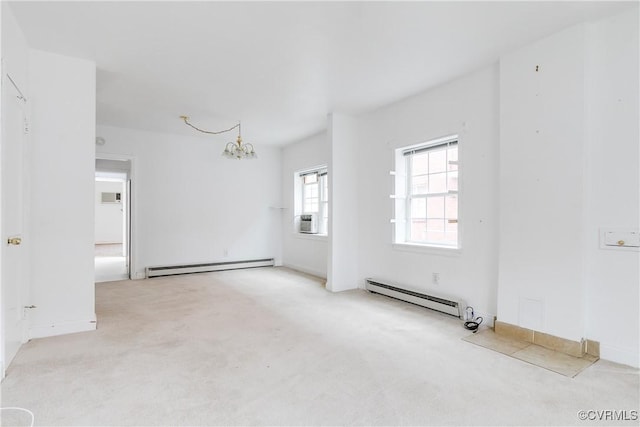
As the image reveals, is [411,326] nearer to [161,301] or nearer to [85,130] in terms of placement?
[161,301]

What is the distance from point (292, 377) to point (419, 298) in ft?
6.71

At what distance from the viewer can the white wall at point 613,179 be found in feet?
7.61

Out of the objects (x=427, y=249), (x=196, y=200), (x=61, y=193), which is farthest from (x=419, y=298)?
(x=196, y=200)

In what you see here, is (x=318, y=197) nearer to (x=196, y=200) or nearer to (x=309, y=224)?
(x=309, y=224)

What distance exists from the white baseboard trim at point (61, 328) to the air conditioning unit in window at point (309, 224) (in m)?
3.66

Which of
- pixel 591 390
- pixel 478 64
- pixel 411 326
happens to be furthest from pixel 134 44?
pixel 591 390

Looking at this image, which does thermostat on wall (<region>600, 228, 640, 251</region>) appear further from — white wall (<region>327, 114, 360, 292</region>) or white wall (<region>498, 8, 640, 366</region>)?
white wall (<region>327, 114, 360, 292</region>)

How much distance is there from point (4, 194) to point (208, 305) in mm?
2203

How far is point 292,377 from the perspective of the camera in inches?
85.2

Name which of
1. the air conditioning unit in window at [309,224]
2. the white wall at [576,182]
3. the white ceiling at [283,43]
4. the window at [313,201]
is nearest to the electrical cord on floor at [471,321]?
the white wall at [576,182]

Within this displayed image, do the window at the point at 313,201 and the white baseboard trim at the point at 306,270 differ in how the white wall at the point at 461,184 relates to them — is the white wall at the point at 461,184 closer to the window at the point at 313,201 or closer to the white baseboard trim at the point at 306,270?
the white baseboard trim at the point at 306,270

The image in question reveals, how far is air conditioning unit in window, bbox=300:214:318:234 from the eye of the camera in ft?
20.0

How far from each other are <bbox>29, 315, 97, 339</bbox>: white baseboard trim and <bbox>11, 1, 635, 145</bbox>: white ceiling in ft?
7.97

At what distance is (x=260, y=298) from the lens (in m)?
4.20
